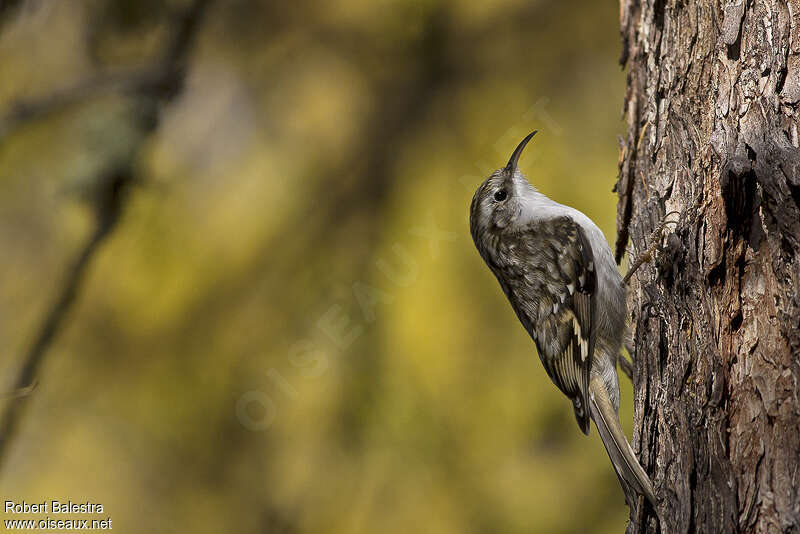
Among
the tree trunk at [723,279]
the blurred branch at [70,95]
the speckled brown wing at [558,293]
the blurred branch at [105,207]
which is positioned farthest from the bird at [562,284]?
the blurred branch at [105,207]

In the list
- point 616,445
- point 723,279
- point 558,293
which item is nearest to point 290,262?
point 558,293

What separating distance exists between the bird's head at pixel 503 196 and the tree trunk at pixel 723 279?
0.56 metres

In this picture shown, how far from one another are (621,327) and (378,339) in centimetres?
213

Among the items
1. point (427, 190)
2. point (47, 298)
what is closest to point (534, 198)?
point (427, 190)

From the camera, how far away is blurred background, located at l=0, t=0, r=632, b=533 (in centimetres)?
388

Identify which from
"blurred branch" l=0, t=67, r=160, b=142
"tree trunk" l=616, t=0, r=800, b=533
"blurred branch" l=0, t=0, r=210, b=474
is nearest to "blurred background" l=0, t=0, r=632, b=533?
"blurred branch" l=0, t=0, r=210, b=474

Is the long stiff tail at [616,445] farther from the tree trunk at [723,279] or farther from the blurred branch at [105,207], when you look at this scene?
the blurred branch at [105,207]

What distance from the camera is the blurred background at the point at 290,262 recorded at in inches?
153

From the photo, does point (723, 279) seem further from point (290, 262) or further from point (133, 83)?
point (290, 262)

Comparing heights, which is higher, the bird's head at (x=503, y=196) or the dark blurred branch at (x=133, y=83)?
the dark blurred branch at (x=133, y=83)

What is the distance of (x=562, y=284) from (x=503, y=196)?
1.22 feet

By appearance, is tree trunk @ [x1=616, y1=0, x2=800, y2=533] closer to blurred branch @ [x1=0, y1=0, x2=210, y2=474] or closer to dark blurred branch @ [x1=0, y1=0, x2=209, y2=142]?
dark blurred branch @ [x1=0, y1=0, x2=209, y2=142]

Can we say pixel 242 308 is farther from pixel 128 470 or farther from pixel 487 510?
pixel 487 510

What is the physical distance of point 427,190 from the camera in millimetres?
4273
